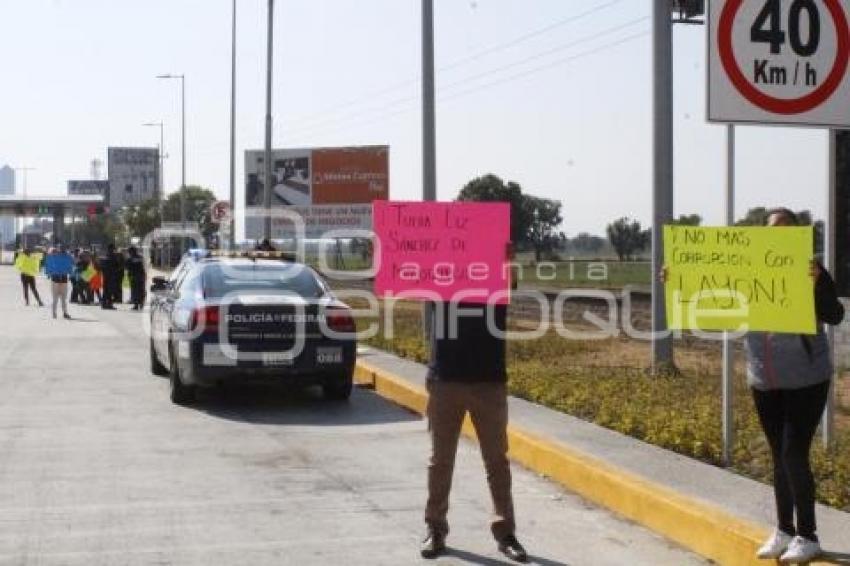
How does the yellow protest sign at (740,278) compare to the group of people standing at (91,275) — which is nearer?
the yellow protest sign at (740,278)

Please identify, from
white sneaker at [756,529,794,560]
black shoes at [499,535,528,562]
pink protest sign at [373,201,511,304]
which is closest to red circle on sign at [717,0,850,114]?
pink protest sign at [373,201,511,304]

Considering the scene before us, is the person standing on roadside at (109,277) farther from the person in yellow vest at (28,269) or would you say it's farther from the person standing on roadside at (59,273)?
the person standing on roadside at (59,273)

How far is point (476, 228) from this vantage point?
6.68 meters

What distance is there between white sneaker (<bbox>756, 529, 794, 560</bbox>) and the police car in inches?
254

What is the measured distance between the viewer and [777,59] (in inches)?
305

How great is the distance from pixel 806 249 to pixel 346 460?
4.10 m

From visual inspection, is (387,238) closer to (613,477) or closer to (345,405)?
(613,477)

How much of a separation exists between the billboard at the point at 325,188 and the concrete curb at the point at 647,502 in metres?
29.2

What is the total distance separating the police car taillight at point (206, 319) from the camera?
11.2m

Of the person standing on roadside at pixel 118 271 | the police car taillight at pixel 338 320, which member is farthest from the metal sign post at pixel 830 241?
the person standing on roadside at pixel 118 271

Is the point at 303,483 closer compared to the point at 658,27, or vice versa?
the point at 303,483

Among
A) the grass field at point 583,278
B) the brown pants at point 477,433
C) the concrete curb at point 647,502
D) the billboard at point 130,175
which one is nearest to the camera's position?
the concrete curb at point 647,502

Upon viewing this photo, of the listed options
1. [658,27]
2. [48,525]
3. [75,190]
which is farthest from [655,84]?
[75,190]

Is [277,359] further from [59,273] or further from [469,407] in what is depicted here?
[59,273]
